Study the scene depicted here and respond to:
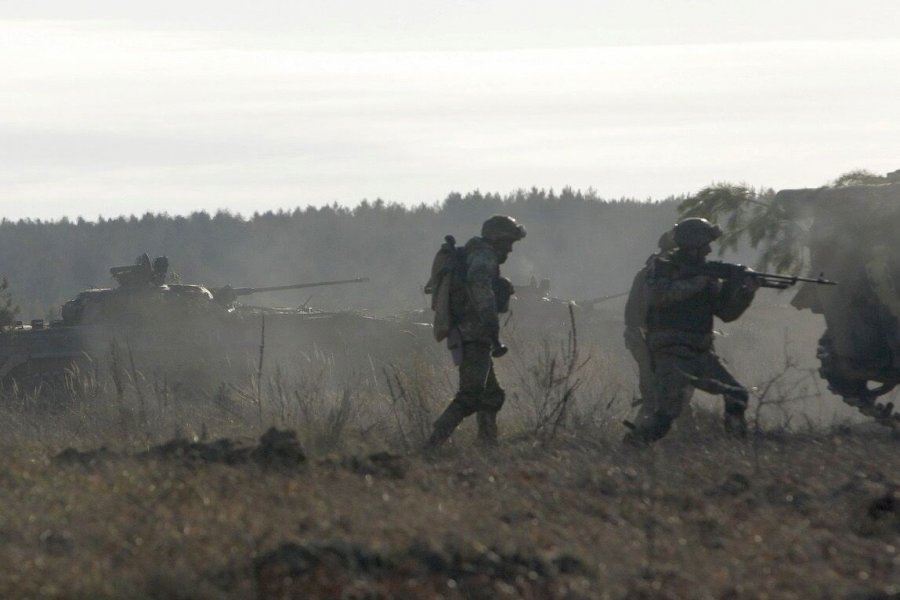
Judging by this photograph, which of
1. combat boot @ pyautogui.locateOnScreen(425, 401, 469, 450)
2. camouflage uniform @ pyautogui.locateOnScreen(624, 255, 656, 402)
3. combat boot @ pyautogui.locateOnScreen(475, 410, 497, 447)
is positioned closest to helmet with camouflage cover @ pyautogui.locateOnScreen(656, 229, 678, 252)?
camouflage uniform @ pyautogui.locateOnScreen(624, 255, 656, 402)

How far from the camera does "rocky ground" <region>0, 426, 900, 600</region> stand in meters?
5.23

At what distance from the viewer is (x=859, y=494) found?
24.2 ft

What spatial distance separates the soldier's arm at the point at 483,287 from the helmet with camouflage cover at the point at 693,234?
49.7 inches

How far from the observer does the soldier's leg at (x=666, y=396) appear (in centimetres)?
978

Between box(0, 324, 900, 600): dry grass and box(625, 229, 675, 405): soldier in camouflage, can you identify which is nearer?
box(0, 324, 900, 600): dry grass

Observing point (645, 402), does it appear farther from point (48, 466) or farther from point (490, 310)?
point (48, 466)

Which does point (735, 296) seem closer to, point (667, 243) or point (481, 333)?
point (481, 333)

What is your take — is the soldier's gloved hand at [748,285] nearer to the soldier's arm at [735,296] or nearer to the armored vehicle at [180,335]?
the soldier's arm at [735,296]

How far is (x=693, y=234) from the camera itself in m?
10.1

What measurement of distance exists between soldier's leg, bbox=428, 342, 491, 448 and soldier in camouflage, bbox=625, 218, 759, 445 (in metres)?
1.08

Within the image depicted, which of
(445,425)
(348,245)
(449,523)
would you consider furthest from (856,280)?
(348,245)

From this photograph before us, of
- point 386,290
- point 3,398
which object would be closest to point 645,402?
point 3,398

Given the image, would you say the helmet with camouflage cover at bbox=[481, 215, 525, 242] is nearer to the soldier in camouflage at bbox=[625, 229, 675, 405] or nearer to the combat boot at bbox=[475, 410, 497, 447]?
the soldier in camouflage at bbox=[625, 229, 675, 405]

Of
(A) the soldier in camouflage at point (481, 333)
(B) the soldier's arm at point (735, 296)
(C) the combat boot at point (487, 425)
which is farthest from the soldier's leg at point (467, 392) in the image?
(B) the soldier's arm at point (735, 296)
